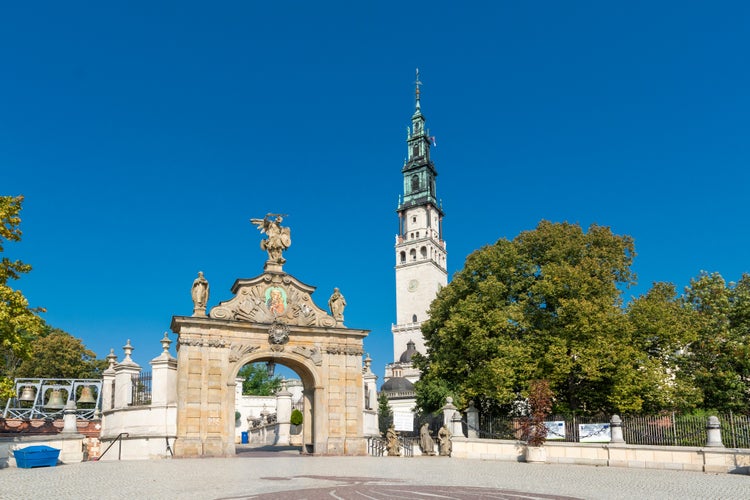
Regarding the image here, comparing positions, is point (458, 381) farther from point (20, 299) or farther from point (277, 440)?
point (20, 299)

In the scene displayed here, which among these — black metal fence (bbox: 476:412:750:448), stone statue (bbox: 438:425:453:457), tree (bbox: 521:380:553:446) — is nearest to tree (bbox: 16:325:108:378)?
stone statue (bbox: 438:425:453:457)

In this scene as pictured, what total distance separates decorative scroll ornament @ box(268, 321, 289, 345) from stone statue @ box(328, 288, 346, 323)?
2.85 m

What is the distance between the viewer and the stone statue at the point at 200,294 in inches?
1147

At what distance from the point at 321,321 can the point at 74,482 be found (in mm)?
16202

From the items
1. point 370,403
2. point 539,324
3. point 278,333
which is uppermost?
point 539,324

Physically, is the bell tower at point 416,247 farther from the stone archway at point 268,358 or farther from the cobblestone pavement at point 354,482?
the cobblestone pavement at point 354,482

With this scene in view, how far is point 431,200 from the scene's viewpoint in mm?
105500

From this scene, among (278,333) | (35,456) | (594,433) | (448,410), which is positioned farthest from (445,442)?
(35,456)

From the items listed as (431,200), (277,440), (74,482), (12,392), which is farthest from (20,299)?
(431,200)

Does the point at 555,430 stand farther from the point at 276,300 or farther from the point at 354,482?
the point at 276,300

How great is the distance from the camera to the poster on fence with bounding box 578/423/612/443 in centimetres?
2412

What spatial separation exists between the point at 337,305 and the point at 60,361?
33.6 meters

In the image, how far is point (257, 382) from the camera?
92312mm

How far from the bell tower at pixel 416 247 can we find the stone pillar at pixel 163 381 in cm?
6543
